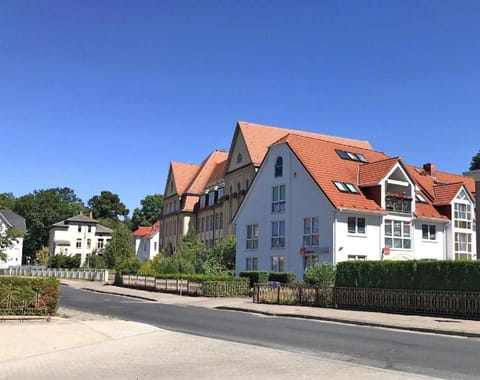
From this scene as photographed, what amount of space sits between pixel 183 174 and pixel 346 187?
149ft

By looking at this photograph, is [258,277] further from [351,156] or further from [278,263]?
[351,156]

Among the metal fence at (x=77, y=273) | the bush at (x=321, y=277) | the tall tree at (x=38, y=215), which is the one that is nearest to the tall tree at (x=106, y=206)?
the tall tree at (x=38, y=215)

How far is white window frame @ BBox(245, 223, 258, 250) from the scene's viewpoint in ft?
148

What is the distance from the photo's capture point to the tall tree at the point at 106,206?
13700 centimetres

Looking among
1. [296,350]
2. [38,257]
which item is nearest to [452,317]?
[296,350]

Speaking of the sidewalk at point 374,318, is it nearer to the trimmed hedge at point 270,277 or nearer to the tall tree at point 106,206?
the trimmed hedge at point 270,277

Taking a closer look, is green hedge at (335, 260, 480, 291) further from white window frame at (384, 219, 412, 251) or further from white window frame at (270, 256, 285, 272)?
white window frame at (270, 256, 285, 272)

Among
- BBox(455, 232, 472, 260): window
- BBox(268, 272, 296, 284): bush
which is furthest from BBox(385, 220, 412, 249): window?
BBox(268, 272, 296, 284): bush

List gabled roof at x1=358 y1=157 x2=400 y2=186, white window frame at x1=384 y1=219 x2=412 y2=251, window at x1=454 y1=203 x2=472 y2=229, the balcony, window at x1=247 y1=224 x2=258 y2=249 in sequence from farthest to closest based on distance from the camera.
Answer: window at x1=247 y1=224 x2=258 y2=249 < window at x1=454 y1=203 x2=472 y2=229 < the balcony < gabled roof at x1=358 y1=157 x2=400 y2=186 < white window frame at x1=384 y1=219 x2=412 y2=251

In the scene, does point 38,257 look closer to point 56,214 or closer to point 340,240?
point 56,214

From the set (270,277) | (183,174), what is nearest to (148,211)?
(183,174)

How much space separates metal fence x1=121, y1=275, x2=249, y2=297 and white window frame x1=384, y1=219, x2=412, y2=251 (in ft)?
37.0

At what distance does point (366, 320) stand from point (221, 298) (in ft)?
48.4

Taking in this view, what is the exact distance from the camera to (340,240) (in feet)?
121
